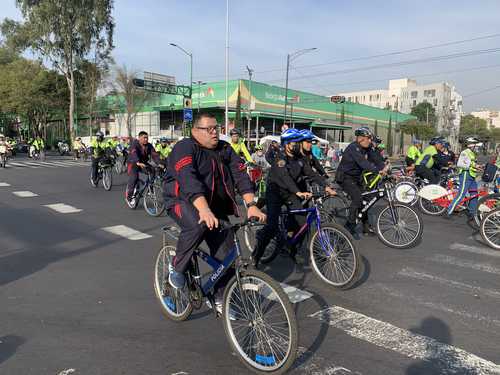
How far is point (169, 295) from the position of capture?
3.88 metres

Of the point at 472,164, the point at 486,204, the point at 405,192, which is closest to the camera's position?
the point at 486,204

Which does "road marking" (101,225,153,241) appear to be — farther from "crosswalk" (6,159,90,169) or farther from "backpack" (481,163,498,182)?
"crosswalk" (6,159,90,169)

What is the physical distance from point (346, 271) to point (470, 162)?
481 cm

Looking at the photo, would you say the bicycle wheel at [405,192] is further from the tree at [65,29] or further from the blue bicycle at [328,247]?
the tree at [65,29]

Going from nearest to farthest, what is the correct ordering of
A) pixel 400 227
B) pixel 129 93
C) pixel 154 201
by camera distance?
pixel 400 227 → pixel 154 201 → pixel 129 93

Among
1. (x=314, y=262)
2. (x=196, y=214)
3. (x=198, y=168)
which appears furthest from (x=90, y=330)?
(x=314, y=262)

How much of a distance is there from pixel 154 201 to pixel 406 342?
6.67m

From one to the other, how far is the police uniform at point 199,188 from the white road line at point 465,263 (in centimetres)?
393

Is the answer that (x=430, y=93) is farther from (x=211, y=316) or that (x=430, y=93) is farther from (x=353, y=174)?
(x=211, y=316)

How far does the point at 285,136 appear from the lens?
550cm

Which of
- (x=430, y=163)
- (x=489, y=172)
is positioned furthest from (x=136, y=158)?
(x=489, y=172)

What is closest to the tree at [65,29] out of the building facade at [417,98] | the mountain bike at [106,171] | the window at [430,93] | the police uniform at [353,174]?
the mountain bike at [106,171]

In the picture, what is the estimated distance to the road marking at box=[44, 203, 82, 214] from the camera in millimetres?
9344

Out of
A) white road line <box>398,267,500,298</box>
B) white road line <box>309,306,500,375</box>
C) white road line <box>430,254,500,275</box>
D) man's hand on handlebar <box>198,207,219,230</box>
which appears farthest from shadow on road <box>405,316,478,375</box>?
white road line <box>430,254,500,275</box>
